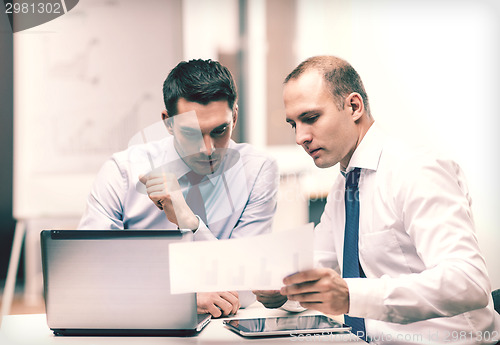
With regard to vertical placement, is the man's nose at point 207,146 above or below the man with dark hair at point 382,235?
above

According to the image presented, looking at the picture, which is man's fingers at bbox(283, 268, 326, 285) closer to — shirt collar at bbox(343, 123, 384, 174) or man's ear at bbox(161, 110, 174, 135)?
shirt collar at bbox(343, 123, 384, 174)

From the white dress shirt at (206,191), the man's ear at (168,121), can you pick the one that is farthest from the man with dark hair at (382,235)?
the man's ear at (168,121)

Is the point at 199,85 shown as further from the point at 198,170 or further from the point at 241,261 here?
the point at 241,261

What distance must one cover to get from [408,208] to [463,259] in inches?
7.7

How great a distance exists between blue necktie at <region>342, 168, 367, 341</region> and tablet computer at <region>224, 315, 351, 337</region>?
0.19 meters

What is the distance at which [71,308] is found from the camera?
1.11 meters

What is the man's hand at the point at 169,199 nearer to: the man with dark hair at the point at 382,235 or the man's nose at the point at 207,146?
the man's nose at the point at 207,146

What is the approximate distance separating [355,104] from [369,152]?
0.17 meters

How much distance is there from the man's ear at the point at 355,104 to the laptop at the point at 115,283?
69 cm

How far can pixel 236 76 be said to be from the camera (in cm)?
323

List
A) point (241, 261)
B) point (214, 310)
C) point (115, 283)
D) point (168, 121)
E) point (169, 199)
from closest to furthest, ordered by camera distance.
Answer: point (241, 261), point (115, 283), point (214, 310), point (169, 199), point (168, 121)

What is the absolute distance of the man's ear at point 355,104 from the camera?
4.89 ft

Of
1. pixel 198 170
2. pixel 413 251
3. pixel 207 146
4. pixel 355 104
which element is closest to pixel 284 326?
pixel 413 251

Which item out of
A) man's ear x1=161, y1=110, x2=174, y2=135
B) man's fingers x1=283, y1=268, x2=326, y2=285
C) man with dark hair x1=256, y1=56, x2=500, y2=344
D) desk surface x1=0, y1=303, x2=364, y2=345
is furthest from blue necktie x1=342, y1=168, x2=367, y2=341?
man's ear x1=161, y1=110, x2=174, y2=135
